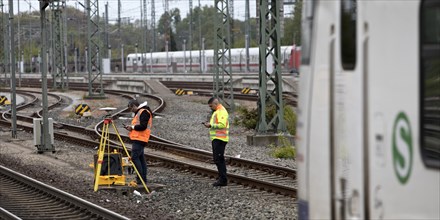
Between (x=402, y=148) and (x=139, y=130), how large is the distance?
10.2 m

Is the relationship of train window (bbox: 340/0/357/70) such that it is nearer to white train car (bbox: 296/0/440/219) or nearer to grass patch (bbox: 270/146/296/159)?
white train car (bbox: 296/0/440/219)

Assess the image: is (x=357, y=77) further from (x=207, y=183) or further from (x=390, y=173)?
(x=207, y=183)

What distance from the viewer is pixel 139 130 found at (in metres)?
14.8

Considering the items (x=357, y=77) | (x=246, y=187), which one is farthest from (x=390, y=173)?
A: (x=246, y=187)

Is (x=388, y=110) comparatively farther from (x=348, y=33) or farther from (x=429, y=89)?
(x=348, y=33)

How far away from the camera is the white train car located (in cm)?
492

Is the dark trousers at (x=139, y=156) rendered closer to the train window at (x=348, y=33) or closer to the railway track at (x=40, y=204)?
the railway track at (x=40, y=204)

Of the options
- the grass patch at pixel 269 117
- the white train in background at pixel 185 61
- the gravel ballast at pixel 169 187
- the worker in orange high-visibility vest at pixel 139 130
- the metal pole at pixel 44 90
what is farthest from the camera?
the white train in background at pixel 185 61

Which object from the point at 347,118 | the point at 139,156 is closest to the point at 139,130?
the point at 139,156

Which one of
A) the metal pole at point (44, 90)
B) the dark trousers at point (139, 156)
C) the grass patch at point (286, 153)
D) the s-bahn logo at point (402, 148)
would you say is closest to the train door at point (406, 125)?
the s-bahn logo at point (402, 148)

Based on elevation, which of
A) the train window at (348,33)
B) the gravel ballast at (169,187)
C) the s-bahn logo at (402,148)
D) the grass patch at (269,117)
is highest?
the train window at (348,33)

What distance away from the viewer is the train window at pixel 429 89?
4887 mm

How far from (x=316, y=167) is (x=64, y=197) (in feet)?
29.0

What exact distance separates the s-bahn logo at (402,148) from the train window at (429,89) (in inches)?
3.2
